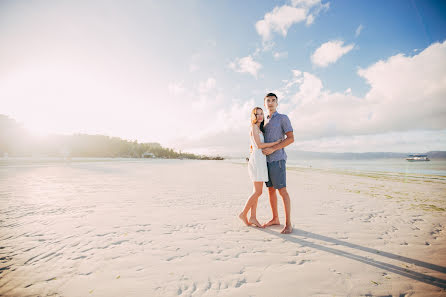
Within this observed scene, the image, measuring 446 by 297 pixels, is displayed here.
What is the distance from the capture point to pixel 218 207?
5.24 meters

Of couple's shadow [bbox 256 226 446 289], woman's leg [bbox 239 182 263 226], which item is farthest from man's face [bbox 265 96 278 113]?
couple's shadow [bbox 256 226 446 289]

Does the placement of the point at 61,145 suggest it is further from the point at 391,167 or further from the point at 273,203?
the point at 391,167

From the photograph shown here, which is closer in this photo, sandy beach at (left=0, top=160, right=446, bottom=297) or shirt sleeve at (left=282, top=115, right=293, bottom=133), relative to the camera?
sandy beach at (left=0, top=160, right=446, bottom=297)

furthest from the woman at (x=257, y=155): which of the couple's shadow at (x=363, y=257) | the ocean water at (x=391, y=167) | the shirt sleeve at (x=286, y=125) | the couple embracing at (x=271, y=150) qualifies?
the ocean water at (x=391, y=167)

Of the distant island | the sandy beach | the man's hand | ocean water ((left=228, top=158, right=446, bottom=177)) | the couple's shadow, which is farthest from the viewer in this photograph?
the distant island

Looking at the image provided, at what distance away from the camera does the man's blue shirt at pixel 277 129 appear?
3470 mm

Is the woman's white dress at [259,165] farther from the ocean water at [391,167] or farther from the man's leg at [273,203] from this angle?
the ocean water at [391,167]

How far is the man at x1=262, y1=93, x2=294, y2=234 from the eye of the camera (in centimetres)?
343

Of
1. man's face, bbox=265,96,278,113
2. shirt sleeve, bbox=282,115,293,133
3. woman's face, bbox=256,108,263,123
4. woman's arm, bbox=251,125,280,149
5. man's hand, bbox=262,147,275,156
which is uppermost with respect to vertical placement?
man's face, bbox=265,96,278,113

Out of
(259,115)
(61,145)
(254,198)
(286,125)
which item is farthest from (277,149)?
(61,145)

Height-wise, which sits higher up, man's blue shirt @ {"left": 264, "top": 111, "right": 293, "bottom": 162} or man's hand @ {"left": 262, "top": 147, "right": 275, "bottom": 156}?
man's blue shirt @ {"left": 264, "top": 111, "right": 293, "bottom": 162}

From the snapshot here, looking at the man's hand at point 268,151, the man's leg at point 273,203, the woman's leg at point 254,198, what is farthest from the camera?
the man's leg at point 273,203

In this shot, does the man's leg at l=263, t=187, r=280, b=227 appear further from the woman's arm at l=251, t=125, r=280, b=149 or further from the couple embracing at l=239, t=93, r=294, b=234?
the woman's arm at l=251, t=125, r=280, b=149

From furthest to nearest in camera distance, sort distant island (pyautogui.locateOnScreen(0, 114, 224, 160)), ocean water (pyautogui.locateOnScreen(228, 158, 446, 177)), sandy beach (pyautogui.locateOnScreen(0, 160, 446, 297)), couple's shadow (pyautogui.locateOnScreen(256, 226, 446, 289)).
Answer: distant island (pyautogui.locateOnScreen(0, 114, 224, 160)) → ocean water (pyautogui.locateOnScreen(228, 158, 446, 177)) → couple's shadow (pyautogui.locateOnScreen(256, 226, 446, 289)) → sandy beach (pyautogui.locateOnScreen(0, 160, 446, 297))
